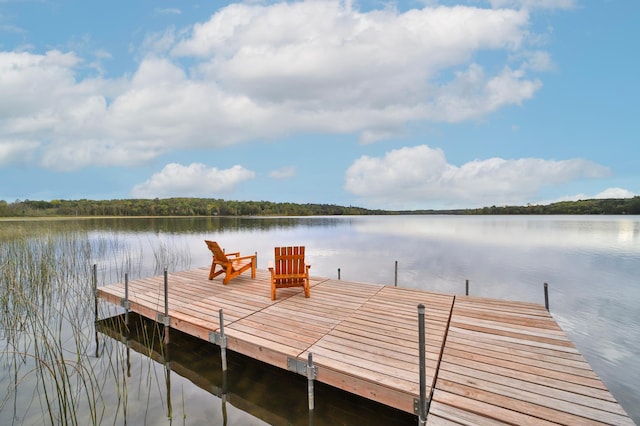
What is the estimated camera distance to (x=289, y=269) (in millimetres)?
5449

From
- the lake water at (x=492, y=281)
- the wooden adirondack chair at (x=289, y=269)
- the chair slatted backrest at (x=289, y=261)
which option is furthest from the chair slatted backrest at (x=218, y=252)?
the lake water at (x=492, y=281)

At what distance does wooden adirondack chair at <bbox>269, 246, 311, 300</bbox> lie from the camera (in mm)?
5301

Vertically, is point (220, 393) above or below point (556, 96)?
below

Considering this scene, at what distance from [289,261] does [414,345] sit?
2.73 m

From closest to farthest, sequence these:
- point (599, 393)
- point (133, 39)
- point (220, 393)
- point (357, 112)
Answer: point (599, 393), point (220, 393), point (133, 39), point (357, 112)

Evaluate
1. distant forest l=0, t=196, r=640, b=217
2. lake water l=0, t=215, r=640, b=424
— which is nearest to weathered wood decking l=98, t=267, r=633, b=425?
lake water l=0, t=215, r=640, b=424

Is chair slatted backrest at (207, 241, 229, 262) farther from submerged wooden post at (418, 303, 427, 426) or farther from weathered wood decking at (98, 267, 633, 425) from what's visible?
submerged wooden post at (418, 303, 427, 426)

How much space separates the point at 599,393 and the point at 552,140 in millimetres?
28892

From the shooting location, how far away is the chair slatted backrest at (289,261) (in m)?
5.35

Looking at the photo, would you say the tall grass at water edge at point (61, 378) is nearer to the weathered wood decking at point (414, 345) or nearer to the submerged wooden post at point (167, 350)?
the submerged wooden post at point (167, 350)

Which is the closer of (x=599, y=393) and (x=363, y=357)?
(x=599, y=393)

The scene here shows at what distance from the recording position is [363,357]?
124 inches

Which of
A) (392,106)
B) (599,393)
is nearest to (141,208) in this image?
(392,106)

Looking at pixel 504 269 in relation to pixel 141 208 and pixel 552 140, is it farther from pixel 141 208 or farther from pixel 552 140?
pixel 141 208
